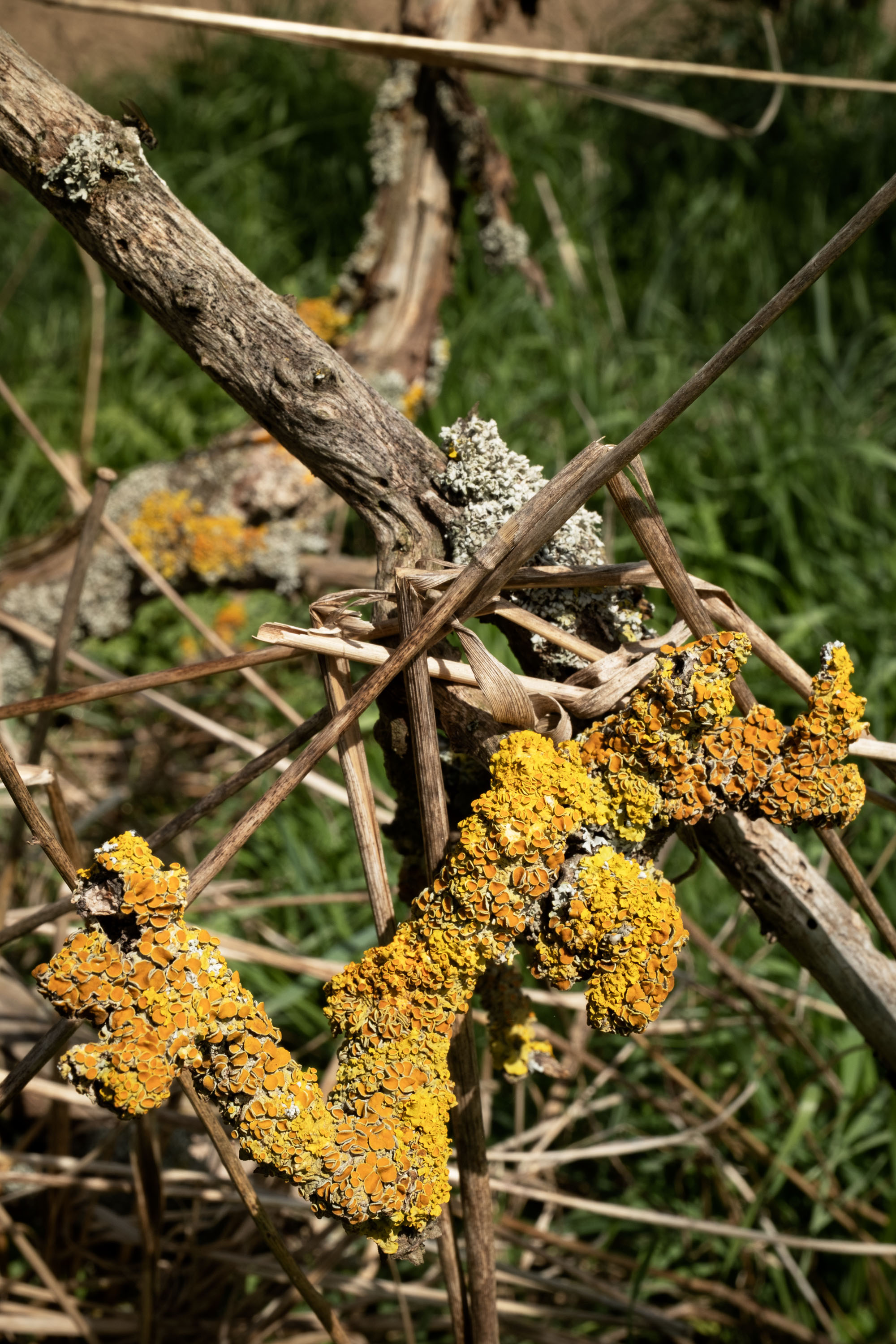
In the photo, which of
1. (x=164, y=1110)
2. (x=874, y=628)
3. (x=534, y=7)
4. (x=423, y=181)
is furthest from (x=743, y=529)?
(x=164, y=1110)

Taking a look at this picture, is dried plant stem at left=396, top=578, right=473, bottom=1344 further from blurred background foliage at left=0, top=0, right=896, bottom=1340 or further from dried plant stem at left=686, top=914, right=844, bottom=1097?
blurred background foliage at left=0, top=0, right=896, bottom=1340

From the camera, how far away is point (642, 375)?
317cm

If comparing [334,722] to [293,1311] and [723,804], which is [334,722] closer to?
[723,804]

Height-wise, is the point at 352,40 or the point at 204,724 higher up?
the point at 352,40

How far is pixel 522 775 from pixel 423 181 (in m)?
2.07

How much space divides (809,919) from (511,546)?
44cm

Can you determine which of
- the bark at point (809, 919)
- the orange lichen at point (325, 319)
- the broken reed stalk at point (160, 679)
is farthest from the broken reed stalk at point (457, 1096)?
the orange lichen at point (325, 319)

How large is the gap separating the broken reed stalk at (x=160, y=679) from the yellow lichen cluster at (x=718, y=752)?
0.90ft

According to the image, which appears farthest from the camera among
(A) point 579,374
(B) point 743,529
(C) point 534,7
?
(A) point 579,374

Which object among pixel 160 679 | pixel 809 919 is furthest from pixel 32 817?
pixel 809 919

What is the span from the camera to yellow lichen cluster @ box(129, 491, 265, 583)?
214 cm

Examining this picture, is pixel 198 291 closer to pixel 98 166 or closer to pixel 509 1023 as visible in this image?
pixel 98 166

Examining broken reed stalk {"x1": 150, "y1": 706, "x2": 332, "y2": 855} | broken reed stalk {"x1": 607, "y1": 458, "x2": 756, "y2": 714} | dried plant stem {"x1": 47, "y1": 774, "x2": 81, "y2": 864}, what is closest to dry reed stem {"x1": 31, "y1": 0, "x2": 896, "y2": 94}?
broken reed stalk {"x1": 607, "y1": 458, "x2": 756, "y2": 714}

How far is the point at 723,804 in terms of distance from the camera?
741 mm
